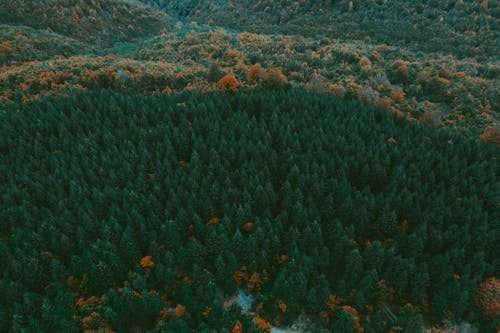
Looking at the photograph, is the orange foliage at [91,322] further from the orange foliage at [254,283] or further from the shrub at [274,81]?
the shrub at [274,81]

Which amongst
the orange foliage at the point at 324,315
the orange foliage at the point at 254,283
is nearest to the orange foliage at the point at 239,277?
the orange foliage at the point at 254,283

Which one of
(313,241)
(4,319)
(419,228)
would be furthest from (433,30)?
(4,319)

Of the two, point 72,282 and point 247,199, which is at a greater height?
point 247,199

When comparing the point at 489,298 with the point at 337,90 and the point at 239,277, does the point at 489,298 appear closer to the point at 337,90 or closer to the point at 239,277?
the point at 239,277

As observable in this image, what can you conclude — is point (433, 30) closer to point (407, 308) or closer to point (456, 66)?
point (456, 66)

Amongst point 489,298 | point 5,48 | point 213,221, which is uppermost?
point 5,48

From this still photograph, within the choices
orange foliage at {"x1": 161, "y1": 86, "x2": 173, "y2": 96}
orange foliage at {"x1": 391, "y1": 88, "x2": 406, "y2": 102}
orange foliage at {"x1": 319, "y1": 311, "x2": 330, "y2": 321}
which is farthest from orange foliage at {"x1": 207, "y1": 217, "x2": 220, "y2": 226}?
orange foliage at {"x1": 391, "y1": 88, "x2": 406, "y2": 102}

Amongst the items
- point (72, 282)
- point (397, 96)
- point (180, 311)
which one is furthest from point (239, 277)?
point (397, 96)
